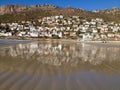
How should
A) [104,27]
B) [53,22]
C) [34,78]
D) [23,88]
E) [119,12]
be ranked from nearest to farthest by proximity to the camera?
[23,88], [34,78], [104,27], [53,22], [119,12]

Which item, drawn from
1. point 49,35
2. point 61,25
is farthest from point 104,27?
point 49,35

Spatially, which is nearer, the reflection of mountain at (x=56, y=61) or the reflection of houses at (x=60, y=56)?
the reflection of mountain at (x=56, y=61)

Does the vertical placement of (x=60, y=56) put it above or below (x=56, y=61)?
below

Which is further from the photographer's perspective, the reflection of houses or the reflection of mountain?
the reflection of houses

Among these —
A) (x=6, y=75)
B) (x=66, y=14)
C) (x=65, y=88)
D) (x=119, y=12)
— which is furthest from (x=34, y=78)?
(x=119, y=12)

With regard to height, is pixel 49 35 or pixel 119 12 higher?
pixel 119 12

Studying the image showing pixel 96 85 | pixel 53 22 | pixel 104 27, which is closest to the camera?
pixel 96 85

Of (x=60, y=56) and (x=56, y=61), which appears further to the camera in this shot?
(x=60, y=56)

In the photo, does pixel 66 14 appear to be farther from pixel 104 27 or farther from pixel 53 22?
pixel 104 27

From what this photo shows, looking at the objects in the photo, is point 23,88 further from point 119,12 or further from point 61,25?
Result: point 119,12

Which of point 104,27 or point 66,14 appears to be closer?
point 104,27
